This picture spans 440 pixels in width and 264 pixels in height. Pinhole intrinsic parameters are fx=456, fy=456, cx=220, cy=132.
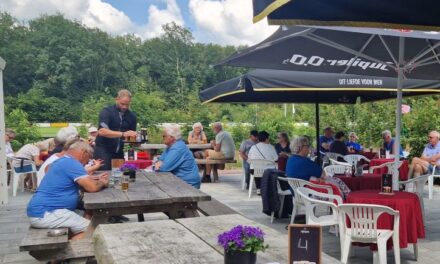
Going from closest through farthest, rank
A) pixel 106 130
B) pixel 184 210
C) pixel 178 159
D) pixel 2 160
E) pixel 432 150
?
pixel 184 210 → pixel 178 159 → pixel 106 130 → pixel 2 160 → pixel 432 150

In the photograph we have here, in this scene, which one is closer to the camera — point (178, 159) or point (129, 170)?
point (129, 170)

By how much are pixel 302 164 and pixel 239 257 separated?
11.7 ft

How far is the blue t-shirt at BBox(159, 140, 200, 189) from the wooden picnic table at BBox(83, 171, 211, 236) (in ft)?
2.32

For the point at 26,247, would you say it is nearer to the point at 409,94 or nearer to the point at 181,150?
the point at 181,150

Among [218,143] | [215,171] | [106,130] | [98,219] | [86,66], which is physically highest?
[86,66]

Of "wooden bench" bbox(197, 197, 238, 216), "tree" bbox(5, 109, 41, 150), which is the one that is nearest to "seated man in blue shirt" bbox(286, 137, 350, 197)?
"wooden bench" bbox(197, 197, 238, 216)

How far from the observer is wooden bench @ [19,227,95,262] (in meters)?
3.24

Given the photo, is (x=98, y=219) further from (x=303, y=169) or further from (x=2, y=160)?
(x=2, y=160)

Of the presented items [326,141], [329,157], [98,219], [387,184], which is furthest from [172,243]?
[326,141]

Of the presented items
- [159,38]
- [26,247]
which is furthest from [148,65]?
[26,247]

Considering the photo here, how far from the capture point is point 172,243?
2383 millimetres

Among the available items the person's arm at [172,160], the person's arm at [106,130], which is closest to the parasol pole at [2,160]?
the person's arm at [106,130]

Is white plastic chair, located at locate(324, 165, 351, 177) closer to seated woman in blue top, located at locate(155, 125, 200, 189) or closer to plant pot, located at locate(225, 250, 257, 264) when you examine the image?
seated woman in blue top, located at locate(155, 125, 200, 189)

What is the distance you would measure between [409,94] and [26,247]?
6698mm
